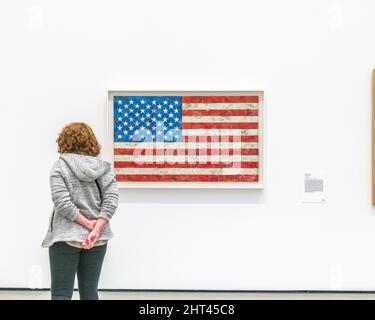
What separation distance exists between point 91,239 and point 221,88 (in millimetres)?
1876

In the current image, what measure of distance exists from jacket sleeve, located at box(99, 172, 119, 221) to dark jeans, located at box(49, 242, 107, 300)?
0.71 ft

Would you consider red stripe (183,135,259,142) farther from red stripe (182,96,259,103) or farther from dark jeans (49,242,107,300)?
dark jeans (49,242,107,300)

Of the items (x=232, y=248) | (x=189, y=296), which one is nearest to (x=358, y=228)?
(x=232, y=248)

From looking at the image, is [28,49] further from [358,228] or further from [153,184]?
[358,228]

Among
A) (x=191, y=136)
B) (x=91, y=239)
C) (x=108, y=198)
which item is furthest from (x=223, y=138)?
(x=91, y=239)

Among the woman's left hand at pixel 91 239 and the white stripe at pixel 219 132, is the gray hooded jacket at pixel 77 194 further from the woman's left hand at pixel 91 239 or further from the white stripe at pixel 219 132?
the white stripe at pixel 219 132

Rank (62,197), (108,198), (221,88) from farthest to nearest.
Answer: (221,88) → (108,198) → (62,197)

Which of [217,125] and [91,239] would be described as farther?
[217,125]

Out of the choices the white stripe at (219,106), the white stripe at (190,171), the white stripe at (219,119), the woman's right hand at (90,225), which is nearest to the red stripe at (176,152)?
the white stripe at (190,171)

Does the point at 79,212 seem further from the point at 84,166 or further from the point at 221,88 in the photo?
the point at 221,88

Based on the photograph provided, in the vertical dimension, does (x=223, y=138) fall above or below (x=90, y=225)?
above

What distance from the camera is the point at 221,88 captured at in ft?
14.8

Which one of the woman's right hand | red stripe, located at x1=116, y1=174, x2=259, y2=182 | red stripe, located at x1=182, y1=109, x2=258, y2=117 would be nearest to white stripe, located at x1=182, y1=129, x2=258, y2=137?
red stripe, located at x1=182, y1=109, x2=258, y2=117

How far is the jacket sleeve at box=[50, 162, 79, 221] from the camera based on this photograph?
323 centimetres
